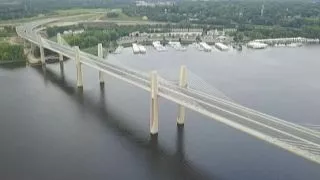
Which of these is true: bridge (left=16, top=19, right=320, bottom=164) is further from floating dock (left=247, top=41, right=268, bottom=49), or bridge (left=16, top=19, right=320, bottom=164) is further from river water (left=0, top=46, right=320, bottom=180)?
floating dock (left=247, top=41, right=268, bottom=49)

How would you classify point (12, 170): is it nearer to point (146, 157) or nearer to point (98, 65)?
point (146, 157)

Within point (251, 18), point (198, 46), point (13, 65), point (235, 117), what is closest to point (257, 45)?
point (198, 46)

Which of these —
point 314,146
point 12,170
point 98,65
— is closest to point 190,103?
point 314,146

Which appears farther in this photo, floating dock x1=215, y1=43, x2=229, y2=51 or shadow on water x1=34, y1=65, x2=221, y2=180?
floating dock x1=215, y1=43, x2=229, y2=51

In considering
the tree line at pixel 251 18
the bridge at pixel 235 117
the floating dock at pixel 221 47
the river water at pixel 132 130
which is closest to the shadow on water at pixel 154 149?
the river water at pixel 132 130

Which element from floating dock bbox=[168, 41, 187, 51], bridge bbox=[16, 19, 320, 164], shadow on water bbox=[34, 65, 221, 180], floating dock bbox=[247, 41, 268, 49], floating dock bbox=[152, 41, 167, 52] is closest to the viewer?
bridge bbox=[16, 19, 320, 164]

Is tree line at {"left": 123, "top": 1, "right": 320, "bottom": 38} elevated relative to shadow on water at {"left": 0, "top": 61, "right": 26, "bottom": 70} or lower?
elevated

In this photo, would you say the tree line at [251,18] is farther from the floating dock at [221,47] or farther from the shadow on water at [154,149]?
the shadow on water at [154,149]

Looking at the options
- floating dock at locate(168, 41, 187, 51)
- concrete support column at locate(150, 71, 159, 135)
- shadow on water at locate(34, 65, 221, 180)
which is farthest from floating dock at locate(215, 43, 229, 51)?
concrete support column at locate(150, 71, 159, 135)
